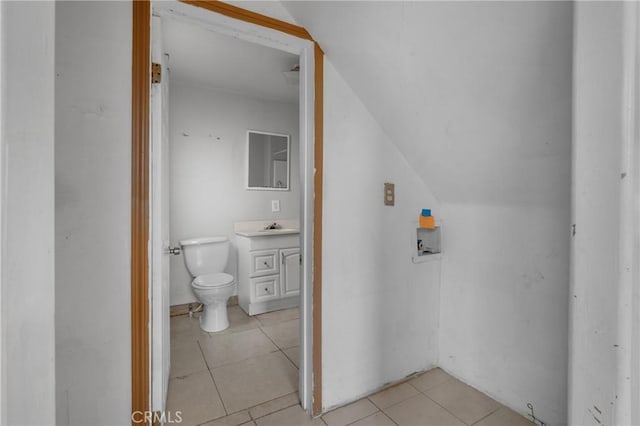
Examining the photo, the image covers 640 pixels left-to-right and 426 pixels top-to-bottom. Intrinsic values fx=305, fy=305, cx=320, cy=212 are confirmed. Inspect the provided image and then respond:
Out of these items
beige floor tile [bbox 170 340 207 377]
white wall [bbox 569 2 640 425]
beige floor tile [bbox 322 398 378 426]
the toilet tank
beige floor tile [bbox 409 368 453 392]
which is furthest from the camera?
the toilet tank

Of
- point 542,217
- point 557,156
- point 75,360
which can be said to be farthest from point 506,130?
point 75,360

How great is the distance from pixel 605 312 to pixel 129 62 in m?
1.61

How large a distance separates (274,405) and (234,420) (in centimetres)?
23

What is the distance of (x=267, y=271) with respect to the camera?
3.09 m

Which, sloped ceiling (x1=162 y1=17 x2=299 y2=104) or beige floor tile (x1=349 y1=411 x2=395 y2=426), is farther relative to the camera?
sloped ceiling (x1=162 y1=17 x2=299 y2=104)

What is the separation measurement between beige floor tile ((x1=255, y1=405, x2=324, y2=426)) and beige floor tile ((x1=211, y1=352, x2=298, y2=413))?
0.15 meters

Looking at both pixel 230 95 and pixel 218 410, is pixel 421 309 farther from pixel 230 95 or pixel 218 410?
pixel 230 95

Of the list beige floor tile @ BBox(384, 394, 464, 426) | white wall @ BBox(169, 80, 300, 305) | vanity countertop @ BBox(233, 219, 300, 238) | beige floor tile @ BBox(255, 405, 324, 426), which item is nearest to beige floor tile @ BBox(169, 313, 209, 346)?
white wall @ BBox(169, 80, 300, 305)

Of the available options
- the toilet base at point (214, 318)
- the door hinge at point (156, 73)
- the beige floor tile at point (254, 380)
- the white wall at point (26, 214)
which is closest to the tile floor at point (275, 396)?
the beige floor tile at point (254, 380)

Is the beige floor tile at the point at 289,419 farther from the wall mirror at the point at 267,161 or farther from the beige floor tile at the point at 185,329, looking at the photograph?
the wall mirror at the point at 267,161

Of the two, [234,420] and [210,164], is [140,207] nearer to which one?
[234,420]

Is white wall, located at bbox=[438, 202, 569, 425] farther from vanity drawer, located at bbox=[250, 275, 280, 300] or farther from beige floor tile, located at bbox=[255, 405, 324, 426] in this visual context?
vanity drawer, located at bbox=[250, 275, 280, 300]

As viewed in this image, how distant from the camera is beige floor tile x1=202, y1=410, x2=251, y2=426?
5.17 feet

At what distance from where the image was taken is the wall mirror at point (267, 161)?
134 inches
